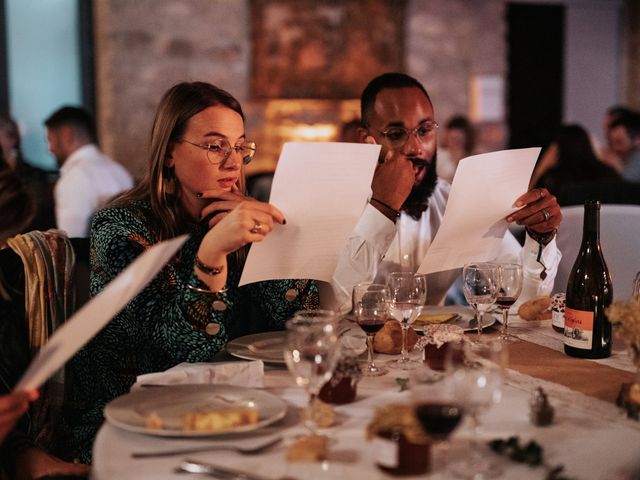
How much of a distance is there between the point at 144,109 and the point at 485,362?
5856 millimetres

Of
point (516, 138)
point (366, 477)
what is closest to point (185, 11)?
point (516, 138)

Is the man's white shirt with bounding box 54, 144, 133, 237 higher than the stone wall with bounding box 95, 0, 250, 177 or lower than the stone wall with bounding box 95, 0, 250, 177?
lower

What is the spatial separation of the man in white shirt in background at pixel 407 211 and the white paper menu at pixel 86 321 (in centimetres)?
100

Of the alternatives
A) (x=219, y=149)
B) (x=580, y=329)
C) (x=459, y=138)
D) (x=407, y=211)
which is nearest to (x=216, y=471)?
(x=580, y=329)

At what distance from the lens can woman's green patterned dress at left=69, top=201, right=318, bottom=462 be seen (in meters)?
1.62

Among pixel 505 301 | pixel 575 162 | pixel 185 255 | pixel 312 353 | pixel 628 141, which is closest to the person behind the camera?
pixel 312 353

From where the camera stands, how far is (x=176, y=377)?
1479 mm

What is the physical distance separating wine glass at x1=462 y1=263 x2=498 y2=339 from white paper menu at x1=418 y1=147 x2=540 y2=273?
0.44 feet

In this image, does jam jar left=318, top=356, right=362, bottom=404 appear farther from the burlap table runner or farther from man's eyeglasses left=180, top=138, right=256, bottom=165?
man's eyeglasses left=180, top=138, right=256, bottom=165

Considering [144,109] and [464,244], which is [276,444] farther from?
[144,109]

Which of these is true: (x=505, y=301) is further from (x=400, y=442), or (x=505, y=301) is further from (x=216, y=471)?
(x=216, y=471)

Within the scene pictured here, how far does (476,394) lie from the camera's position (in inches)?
42.7

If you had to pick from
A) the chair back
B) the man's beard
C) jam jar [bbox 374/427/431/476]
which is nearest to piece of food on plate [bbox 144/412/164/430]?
jam jar [bbox 374/427/431/476]

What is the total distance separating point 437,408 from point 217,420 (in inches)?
14.0
